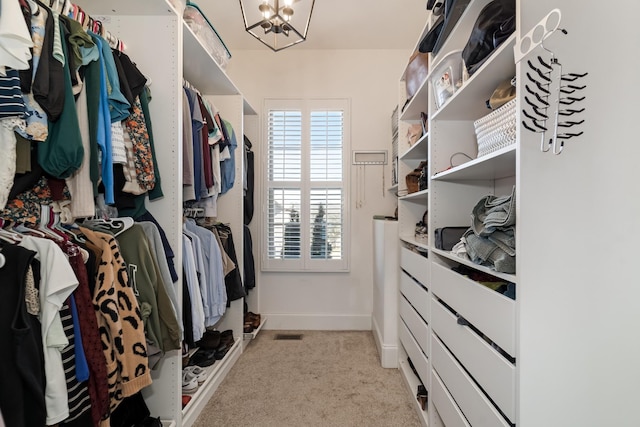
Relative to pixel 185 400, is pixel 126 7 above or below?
above

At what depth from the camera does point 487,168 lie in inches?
46.9

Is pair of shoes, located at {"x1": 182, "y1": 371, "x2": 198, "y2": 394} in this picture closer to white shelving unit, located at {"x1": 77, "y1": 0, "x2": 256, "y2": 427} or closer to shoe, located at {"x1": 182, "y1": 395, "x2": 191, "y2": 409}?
shoe, located at {"x1": 182, "y1": 395, "x2": 191, "y2": 409}

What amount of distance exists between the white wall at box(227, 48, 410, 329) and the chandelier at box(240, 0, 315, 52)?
32 cm

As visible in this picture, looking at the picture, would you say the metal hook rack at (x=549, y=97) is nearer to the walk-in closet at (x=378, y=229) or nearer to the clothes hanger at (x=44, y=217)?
the walk-in closet at (x=378, y=229)

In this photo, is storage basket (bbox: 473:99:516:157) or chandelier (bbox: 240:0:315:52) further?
chandelier (bbox: 240:0:315:52)

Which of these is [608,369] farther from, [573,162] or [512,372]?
[573,162]

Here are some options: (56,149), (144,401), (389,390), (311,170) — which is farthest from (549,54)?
(311,170)

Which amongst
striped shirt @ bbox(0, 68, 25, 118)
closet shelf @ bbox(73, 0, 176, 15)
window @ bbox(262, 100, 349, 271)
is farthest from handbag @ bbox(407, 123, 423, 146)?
striped shirt @ bbox(0, 68, 25, 118)

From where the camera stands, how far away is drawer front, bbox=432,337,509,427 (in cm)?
91

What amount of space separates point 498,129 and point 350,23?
A: 2.03 m

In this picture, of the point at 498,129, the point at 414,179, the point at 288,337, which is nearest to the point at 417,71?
the point at 414,179

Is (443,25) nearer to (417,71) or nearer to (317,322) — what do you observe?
(417,71)

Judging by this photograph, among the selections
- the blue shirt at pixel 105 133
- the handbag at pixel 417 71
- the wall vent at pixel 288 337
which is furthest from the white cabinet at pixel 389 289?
the blue shirt at pixel 105 133

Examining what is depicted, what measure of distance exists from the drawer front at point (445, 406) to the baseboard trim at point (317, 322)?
4.63 feet
